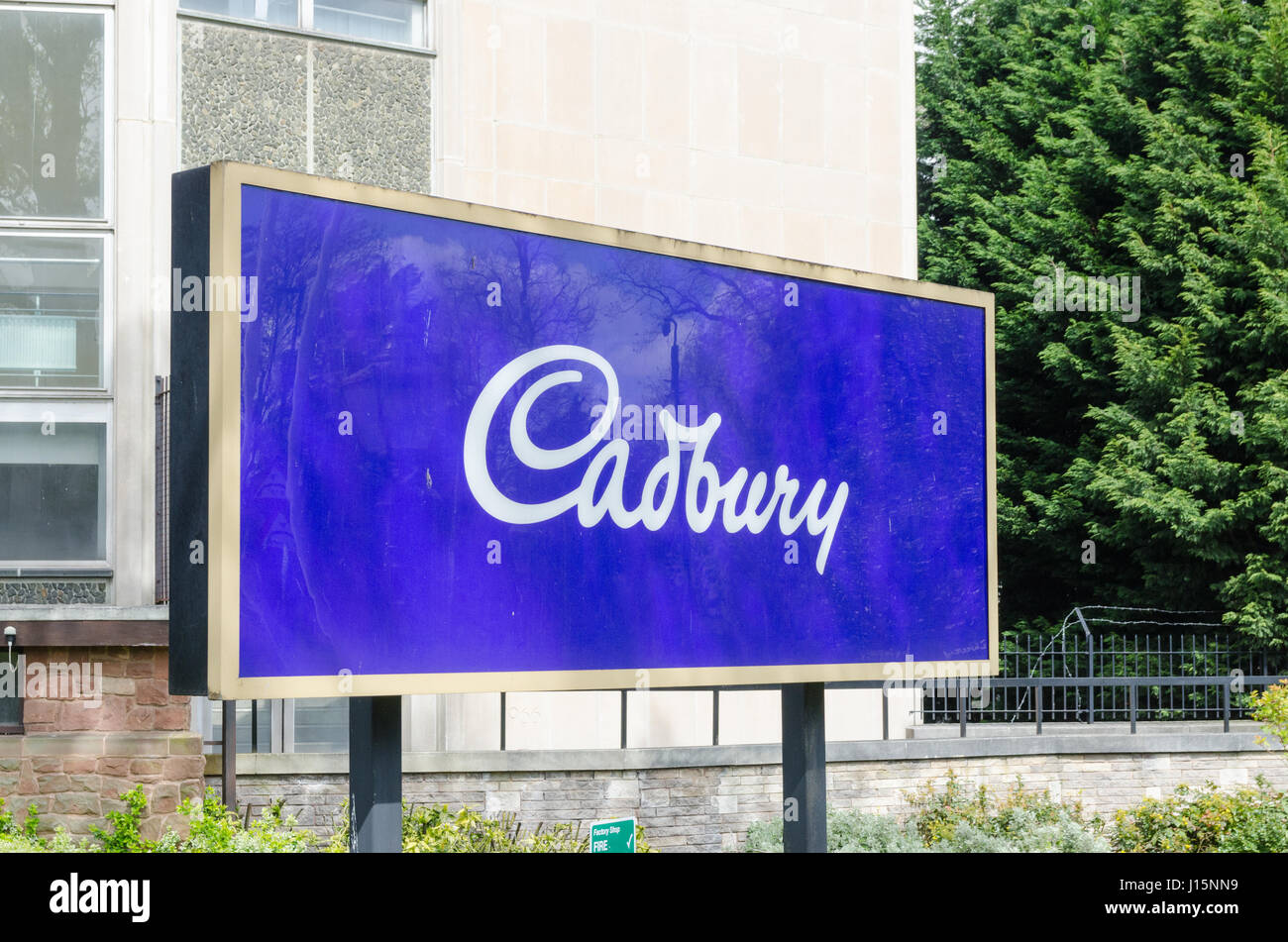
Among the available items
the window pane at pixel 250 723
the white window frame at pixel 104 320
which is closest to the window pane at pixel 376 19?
the white window frame at pixel 104 320

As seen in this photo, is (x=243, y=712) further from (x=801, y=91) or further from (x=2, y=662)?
(x=801, y=91)

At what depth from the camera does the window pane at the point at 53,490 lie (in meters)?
12.8

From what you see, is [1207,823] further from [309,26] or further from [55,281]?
[55,281]

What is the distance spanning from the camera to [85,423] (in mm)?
13156

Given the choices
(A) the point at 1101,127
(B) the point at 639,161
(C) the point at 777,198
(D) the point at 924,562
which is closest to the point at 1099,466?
(A) the point at 1101,127

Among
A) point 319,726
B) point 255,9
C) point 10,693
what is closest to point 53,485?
point 10,693

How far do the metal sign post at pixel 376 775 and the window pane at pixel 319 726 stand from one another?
865 cm

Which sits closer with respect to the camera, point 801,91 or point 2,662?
point 2,662

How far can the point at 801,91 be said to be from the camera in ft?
57.9

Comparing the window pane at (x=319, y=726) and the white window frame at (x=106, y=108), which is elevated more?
the white window frame at (x=106, y=108)

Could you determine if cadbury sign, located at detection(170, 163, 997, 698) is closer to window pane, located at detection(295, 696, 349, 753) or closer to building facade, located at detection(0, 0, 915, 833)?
building facade, located at detection(0, 0, 915, 833)

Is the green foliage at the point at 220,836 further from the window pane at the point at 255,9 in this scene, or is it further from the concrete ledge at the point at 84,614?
the window pane at the point at 255,9

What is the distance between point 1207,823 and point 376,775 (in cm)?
1100
